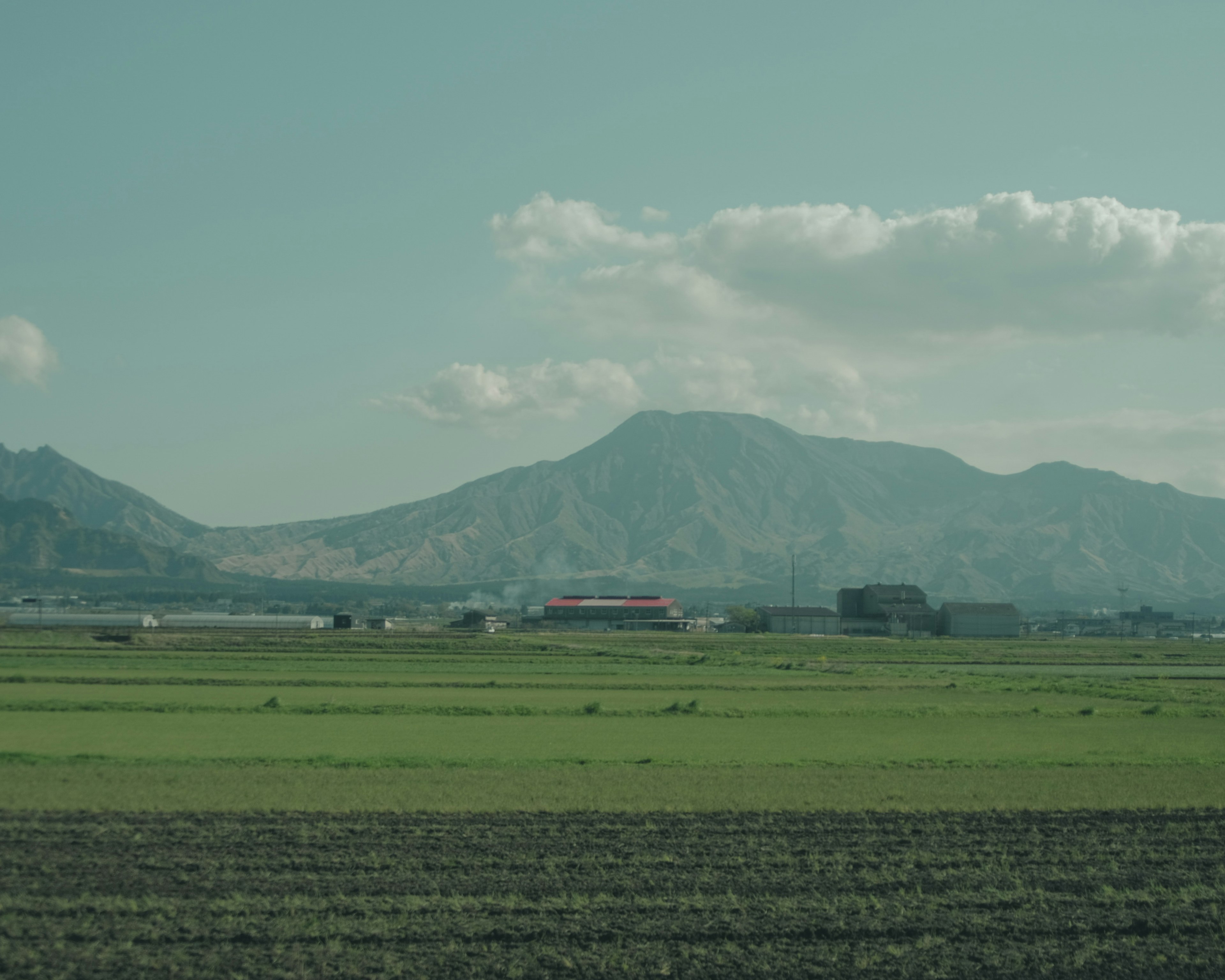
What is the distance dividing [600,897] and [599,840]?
10.3 ft

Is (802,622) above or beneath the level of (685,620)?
above

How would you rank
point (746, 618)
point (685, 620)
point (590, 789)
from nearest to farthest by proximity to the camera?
point (590, 789), point (746, 618), point (685, 620)

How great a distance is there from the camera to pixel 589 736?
2970 centimetres

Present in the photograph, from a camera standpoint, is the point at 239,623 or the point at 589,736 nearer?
the point at 589,736

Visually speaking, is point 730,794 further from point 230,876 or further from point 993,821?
point 230,876

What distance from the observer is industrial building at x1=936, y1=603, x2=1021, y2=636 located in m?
139

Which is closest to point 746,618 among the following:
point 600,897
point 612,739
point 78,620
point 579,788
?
point 78,620

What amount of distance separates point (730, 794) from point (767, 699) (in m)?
23.2

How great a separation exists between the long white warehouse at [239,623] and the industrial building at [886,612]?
77805 mm

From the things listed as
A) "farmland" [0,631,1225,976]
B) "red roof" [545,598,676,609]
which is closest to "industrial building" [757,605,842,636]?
"red roof" [545,598,676,609]

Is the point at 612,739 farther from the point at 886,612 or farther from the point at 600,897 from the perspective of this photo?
the point at 886,612

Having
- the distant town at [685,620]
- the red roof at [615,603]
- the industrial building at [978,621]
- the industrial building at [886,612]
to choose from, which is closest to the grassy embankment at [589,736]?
the distant town at [685,620]

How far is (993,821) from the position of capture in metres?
18.7

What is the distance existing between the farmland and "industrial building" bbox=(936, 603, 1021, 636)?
104926mm
